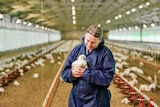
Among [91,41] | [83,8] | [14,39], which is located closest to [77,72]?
[91,41]

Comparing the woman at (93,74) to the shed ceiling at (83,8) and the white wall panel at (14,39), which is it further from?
the white wall panel at (14,39)

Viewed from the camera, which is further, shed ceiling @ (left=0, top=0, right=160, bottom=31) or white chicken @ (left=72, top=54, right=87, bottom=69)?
shed ceiling @ (left=0, top=0, right=160, bottom=31)

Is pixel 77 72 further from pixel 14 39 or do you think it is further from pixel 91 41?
pixel 14 39

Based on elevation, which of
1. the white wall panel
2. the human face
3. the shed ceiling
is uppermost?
the shed ceiling

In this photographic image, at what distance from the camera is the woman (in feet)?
5.91

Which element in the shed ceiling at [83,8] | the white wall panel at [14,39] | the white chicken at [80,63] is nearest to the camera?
the white chicken at [80,63]

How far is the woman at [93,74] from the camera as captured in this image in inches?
70.9

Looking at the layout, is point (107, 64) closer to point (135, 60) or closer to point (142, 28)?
point (135, 60)

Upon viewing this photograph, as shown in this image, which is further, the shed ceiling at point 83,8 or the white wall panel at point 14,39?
the white wall panel at point 14,39

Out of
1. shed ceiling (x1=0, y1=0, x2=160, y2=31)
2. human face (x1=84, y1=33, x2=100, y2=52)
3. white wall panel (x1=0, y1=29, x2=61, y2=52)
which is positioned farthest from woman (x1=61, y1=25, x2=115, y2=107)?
white wall panel (x1=0, y1=29, x2=61, y2=52)

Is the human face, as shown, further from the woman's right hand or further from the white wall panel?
the white wall panel

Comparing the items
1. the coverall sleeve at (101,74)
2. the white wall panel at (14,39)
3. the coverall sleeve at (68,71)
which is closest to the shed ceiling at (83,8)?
the white wall panel at (14,39)

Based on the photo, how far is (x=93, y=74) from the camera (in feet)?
5.86

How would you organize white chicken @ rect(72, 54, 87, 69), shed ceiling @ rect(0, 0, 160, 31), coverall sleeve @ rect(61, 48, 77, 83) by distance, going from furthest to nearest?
shed ceiling @ rect(0, 0, 160, 31) < coverall sleeve @ rect(61, 48, 77, 83) < white chicken @ rect(72, 54, 87, 69)
